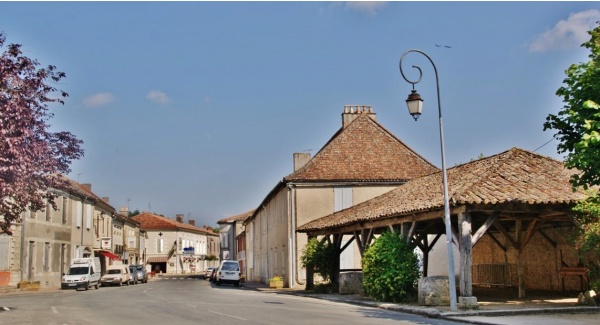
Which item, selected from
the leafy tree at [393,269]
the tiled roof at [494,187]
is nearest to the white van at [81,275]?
the tiled roof at [494,187]

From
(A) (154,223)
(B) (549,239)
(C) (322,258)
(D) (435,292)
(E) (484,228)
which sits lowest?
(D) (435,292)

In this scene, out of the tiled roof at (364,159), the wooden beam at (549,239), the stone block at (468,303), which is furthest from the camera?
the tiled roof at (364,159)

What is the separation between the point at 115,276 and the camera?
45625 mm

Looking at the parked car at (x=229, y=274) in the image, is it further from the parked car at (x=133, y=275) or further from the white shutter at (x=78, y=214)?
the white shutter at (x=78, y=214)

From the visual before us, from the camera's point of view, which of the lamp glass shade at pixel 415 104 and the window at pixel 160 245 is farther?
the window at pixel 160 245

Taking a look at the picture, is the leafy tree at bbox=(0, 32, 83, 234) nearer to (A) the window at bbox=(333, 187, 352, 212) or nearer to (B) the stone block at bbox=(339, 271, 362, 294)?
(B) the stone block at bbox=(339, 271, 362, 294)

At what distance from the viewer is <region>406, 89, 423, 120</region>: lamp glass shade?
54.1ft

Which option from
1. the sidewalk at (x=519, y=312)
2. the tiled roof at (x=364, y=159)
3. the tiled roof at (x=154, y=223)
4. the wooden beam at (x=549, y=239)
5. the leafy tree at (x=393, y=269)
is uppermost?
the tiled roof at (x=364, y=159)

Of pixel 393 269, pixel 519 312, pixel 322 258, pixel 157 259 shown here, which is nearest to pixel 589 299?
pixel 519 312

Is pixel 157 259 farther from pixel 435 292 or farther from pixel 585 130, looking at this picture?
pixel 585 130

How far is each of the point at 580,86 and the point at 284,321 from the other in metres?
8.35

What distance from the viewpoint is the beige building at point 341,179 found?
33938mm

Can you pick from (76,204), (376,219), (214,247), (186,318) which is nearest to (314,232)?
(376,219)

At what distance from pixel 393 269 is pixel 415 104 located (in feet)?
17.7
